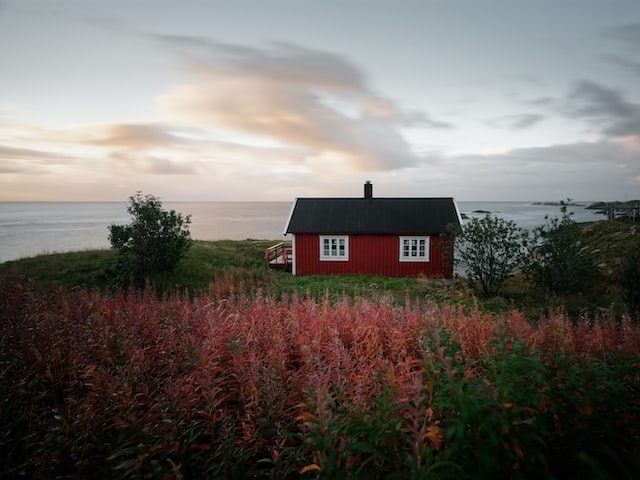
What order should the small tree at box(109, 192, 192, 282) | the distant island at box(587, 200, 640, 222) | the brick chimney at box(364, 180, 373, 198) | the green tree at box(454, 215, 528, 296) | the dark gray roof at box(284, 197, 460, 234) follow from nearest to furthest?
the green tree at box(454, 215, 528, 296), the small tree at box(109, 192, 192, 282), the dark gray roof at box(284, 197, 460, 234), the brick chimney at box(364, 180, 373, 198), the distant island at box(587, 200, 640, 222)

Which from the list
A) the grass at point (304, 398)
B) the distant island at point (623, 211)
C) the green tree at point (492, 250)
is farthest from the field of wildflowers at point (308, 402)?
the distant island at point (623, 211)

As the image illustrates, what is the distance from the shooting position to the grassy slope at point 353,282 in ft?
39.9

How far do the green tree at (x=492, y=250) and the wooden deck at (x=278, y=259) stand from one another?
11.2m

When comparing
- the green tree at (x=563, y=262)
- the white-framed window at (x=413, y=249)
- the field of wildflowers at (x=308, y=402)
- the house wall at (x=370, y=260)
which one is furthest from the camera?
the white-framed window at (x=413, y=249)

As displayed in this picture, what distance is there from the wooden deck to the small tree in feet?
25.4

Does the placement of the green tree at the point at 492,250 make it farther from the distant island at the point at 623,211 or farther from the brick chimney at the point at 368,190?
the distant island at the point at 623,211

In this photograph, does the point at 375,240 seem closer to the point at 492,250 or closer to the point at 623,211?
the point at 492,250

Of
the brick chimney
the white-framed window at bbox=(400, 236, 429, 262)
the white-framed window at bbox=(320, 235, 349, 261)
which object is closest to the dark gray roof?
the white-framed window at bbox=(320, 235, 349, 261)

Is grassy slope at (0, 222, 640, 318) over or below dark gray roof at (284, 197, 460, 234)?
below

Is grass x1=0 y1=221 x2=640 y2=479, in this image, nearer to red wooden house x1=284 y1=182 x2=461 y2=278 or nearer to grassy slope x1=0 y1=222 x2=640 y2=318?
grassy slope x1=0 y1=222 x2=640 y2=318

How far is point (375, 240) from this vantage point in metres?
19.7

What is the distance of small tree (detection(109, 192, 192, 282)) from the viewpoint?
578 inches

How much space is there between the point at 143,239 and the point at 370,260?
11.5 metres

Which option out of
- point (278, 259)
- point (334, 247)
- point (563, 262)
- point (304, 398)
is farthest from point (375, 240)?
point (304, 398)
